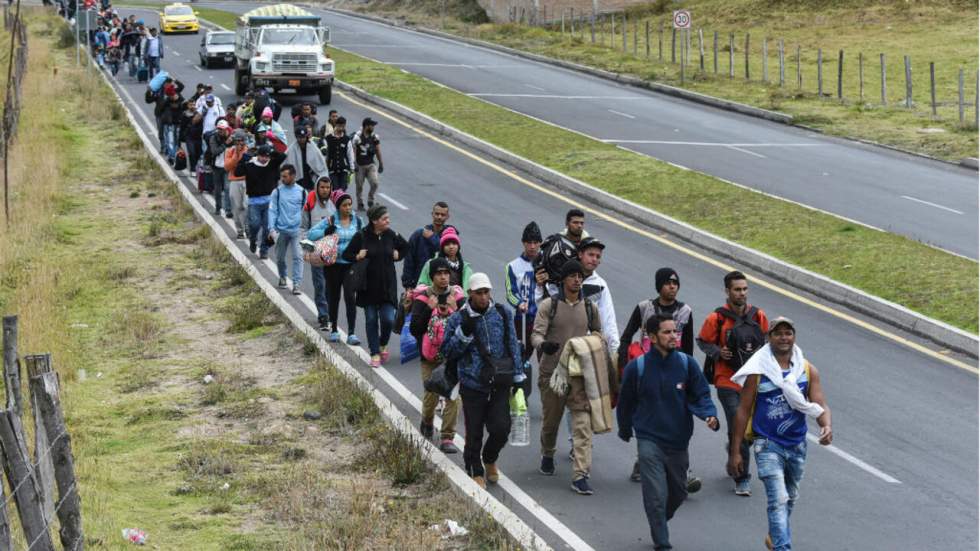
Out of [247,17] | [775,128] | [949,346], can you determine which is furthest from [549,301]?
[247,17]

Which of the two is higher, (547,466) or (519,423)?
(519,423)

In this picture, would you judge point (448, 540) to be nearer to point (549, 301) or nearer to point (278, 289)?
point (549, 301)

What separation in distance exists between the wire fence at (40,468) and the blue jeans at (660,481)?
375 cm

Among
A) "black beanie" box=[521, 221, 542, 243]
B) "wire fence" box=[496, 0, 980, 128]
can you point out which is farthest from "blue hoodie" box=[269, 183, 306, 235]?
"wire fence" box=[496, 0, 980, 128]

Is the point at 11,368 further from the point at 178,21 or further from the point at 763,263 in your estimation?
the point at 178,21

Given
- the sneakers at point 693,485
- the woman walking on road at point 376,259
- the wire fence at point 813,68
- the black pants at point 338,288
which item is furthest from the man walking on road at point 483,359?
the wire fence at point 813,68

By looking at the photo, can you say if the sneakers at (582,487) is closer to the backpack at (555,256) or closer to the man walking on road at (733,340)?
the man walking on road at (733,340)

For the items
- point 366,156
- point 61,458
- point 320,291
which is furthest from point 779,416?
point 366,156

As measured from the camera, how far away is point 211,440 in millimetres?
12188

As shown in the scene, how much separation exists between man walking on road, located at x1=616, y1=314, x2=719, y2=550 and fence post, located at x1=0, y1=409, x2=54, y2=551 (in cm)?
399

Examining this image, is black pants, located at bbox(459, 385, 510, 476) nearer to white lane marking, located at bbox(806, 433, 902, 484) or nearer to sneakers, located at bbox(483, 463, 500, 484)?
sneakers, located at bbox(483, 463, 500, 484)

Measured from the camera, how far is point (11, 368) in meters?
8.96

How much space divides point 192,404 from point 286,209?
13.3 ft

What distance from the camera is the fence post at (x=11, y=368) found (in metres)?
8.66
